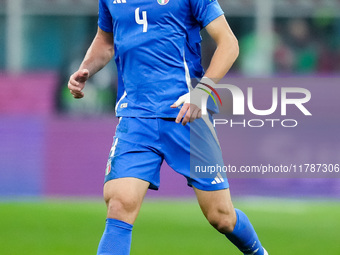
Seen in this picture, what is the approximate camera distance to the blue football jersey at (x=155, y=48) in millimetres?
5449

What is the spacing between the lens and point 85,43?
15250 mm

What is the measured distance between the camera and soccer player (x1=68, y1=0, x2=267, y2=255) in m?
5.36

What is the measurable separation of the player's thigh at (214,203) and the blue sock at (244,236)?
20 centimetres

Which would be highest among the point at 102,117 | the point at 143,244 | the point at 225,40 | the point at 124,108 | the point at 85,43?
the point at 85,43

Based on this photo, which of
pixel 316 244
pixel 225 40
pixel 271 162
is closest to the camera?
pixel 225 40

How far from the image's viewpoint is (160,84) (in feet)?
18.0

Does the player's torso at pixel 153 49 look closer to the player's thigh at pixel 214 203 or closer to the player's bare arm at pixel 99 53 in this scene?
the player's bare arm at pixel 99 53

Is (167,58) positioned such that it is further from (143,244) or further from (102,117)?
(102,117)

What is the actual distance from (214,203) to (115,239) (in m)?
0.73

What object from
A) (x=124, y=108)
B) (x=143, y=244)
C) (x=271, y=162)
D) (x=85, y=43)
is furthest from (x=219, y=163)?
(x=85, y=43)

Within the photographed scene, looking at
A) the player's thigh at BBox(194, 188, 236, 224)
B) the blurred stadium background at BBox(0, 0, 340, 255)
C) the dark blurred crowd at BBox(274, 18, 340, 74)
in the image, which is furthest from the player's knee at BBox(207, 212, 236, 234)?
the dark blurred crowd at BBox(274, 18, 340, 74)

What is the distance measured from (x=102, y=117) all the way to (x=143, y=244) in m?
4.98

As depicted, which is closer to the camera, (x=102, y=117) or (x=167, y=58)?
(x=167, y=58)

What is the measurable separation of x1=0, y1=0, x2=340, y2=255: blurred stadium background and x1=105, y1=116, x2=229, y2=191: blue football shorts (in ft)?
10.8
